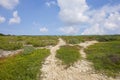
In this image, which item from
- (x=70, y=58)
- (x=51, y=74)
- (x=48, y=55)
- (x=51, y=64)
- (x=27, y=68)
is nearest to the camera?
(x=51, y=74)

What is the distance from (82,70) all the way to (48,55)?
37.2 ft

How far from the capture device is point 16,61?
118ft

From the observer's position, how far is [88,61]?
3591 cm

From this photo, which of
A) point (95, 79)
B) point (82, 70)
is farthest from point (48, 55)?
point (95, 79)

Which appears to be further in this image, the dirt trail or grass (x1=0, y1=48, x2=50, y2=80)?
grass (x1=0, y1=48, x2=50, y2=80)

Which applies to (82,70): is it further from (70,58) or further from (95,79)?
(70,58)

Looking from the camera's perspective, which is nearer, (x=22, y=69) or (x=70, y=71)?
(x=70, y=71)

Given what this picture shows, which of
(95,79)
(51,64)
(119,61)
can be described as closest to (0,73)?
(51,64)

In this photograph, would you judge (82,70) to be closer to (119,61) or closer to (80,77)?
(80,77)

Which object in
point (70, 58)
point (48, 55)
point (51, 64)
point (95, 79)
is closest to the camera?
point (95, 79)

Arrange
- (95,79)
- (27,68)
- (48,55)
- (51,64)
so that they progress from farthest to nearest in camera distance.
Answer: (48,55) < (51,64) < (27,68) < (95,79)

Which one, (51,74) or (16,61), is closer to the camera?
(51,74)

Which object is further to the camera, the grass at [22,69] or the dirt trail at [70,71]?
the grass at [22,69]

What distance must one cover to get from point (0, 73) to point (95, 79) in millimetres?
12745
